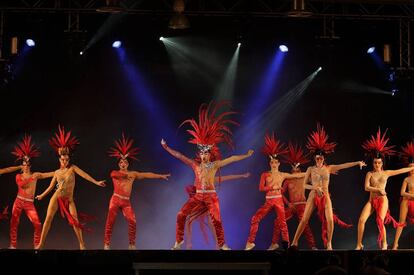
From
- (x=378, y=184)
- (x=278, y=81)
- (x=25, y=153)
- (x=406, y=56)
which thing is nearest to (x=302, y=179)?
(x=378, y=184)

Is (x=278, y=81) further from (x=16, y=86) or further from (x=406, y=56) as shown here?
(x=16, y=86)

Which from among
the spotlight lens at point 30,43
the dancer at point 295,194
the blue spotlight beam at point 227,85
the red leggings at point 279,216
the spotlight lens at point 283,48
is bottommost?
the red leggings at point 279,216

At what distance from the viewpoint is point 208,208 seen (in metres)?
11.3

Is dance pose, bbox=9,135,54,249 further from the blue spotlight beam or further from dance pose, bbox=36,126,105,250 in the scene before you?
the blue spotlight beam

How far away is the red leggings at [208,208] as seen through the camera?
36.9 feet

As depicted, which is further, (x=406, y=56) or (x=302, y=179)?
(x=406, y=56)

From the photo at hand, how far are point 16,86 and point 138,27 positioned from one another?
2.13 metres

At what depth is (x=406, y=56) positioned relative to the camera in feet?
44.9

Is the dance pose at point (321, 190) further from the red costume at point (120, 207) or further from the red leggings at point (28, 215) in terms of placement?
the red leggings at point (28, 215)

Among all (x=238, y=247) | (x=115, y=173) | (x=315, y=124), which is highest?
(x=315, y=124)

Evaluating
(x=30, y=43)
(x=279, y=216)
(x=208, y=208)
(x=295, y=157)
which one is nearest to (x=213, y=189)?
(x=208, y=208)
